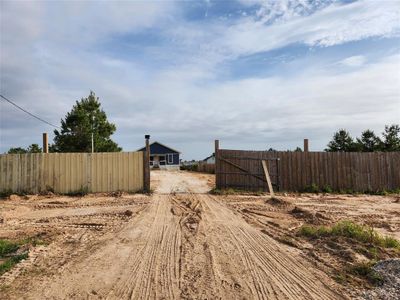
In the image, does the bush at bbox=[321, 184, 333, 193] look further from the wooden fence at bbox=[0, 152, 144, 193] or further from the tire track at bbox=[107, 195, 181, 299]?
the tire track at bbox=[107, 195, 181, 299]

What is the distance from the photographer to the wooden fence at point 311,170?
55.3 feet

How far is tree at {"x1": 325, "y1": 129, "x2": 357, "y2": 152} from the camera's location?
30.8 meters

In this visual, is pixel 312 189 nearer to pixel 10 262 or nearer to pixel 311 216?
pixel 311 216

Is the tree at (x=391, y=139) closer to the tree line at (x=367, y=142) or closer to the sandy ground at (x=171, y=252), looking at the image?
the tree line at (x=367, y=142)

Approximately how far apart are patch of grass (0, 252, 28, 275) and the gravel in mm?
5458

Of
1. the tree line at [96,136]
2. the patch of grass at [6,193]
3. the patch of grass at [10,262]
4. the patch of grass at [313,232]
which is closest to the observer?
the patch of grass at [10,262]

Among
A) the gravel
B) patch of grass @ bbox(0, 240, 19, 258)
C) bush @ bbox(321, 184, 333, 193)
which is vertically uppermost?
bush @ bbox(321, 184, 333, 193)

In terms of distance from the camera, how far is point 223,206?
41.3 feet

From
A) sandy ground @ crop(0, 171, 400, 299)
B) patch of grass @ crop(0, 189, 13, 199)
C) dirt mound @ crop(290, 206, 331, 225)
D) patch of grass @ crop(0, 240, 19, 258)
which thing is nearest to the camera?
sandy ground @ crop(0, 171, 400, 299)

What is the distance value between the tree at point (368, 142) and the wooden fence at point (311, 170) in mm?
11890

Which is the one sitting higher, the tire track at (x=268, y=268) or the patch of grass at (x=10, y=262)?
the patch of grass at (x=10, y=262)

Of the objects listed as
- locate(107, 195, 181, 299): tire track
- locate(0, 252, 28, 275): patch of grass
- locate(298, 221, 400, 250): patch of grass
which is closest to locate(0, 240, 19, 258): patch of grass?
locate(0, 252, 28, 275): patch of grass

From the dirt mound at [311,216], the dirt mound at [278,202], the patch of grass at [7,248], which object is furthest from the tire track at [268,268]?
the dirt mound at [278,202]

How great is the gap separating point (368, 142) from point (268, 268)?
2826cm
